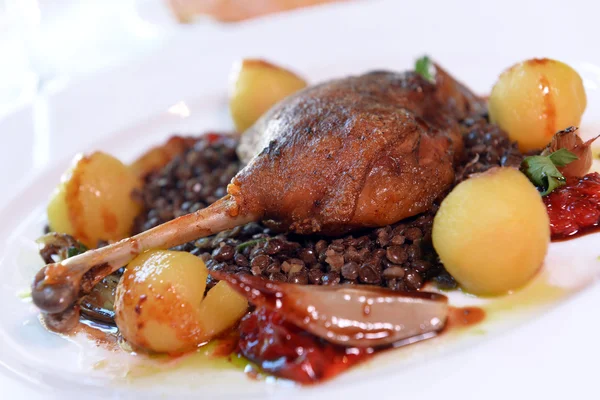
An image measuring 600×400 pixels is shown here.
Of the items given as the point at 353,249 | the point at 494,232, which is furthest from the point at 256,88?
the point at 494,232

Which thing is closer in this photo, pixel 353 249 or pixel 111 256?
pixel 111 256

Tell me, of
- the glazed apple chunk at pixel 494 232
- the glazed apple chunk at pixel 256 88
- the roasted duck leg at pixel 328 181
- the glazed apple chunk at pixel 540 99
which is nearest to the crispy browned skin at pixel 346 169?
the roasted duck leg at pixel 328 181

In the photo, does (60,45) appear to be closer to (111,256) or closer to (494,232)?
(111,256)

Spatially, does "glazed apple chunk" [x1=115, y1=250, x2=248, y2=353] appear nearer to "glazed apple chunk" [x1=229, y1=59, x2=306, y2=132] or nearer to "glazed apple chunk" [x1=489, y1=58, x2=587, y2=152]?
"glazed apple chunk" [x1=229, y1=59, x2=306, y2=132]

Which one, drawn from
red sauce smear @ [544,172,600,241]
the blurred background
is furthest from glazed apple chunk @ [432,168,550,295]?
the blurred background

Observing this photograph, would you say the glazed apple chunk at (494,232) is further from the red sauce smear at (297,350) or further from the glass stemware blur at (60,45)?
the glass stemware blur at (60,45)

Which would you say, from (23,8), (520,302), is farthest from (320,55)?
(520,302)

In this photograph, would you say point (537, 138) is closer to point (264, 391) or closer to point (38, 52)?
point (264, 391)
